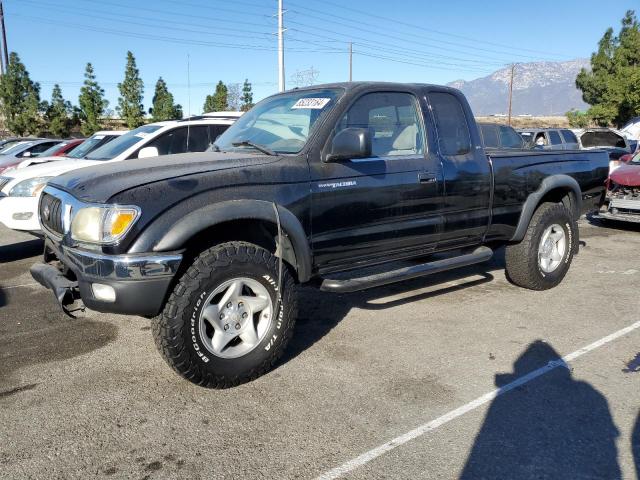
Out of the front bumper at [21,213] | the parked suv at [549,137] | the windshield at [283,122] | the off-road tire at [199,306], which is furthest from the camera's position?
the parked suv at [549,137]

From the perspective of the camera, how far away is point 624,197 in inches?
382

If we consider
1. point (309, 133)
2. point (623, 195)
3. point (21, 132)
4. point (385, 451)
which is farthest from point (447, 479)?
point (21, 132)

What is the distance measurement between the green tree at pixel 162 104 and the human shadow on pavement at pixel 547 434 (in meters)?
36.8

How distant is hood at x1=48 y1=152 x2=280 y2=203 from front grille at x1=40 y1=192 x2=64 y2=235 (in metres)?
0.12

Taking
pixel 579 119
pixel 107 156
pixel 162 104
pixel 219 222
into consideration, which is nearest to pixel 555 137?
pixel 107 156

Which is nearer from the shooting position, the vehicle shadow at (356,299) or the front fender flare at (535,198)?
the vehicle shadow at (356,299)

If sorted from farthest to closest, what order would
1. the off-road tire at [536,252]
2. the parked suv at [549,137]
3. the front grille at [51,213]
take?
the parked suv at [549,137]
the off-road tire at [536,252]
the front grille at [51,213]

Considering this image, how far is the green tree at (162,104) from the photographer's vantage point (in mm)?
37344

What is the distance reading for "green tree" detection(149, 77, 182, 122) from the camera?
37344 mm

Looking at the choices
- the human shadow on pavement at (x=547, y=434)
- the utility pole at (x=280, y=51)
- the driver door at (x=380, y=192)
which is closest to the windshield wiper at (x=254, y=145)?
the driver door at (x=380, y=192)

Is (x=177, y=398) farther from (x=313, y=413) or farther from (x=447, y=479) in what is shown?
(x=447, y=479)

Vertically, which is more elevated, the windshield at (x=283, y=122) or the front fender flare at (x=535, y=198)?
the windshield at (x=283, y=122)

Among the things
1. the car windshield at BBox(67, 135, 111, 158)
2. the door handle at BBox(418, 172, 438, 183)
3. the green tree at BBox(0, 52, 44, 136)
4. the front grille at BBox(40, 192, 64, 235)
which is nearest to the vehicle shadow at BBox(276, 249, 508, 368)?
the door handle at BBox(418, 172, 438, 183)

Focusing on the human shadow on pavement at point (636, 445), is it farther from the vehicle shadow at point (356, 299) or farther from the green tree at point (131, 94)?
the green tree at point (131, 94)
